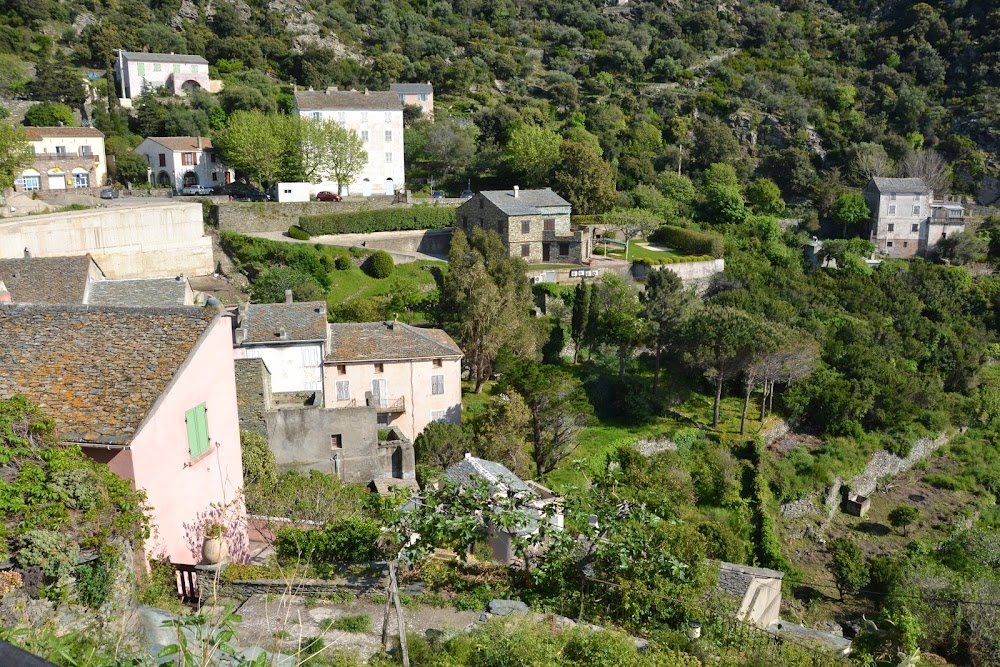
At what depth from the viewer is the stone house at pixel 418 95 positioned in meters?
69.8

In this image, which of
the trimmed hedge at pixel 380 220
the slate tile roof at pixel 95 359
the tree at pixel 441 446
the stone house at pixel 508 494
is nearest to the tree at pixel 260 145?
the trimmed hedge at pixel 380 220

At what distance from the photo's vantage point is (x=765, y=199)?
199 ft

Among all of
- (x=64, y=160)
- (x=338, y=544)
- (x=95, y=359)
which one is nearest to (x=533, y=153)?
(x=64, y=160)

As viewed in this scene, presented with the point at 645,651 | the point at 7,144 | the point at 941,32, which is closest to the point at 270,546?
the point at 645,651

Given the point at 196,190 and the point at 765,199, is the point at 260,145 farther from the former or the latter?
the point at 765,199

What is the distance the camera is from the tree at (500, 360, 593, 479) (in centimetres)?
2922

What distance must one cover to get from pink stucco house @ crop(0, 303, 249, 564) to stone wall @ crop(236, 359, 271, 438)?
10497 millimetres

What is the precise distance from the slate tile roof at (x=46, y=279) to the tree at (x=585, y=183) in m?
33.4

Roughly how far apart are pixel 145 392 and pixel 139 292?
13426 millimetres

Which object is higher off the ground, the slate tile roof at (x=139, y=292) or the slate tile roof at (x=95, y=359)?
the slate tile roof at (x=95, y=359)

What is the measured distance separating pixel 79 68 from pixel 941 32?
8435 cm

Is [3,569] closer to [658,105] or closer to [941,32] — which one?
[658,105]

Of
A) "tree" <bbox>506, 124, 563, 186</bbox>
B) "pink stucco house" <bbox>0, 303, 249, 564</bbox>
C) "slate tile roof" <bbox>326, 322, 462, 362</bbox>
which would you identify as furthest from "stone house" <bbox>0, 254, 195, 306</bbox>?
"tree" <bbox>506, 124, 563, 186</bbox>

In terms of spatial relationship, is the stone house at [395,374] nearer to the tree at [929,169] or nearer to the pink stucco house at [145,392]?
the pink stucco house at [145,392]
